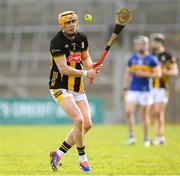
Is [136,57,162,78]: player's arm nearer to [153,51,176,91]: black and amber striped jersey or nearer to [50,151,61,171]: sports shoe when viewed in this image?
[153,51,176,91]: black and amber striped jersey

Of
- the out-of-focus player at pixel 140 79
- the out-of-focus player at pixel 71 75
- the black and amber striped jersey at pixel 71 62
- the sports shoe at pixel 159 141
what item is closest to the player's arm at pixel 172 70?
the out-of-focus player at pixel 140 79

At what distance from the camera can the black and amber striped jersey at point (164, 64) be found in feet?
59.4

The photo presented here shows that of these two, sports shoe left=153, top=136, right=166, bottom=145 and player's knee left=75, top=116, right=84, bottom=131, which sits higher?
player's knee left=75, top=116, right=84, bottom=131

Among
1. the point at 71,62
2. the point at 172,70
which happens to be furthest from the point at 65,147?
the point at 172,70

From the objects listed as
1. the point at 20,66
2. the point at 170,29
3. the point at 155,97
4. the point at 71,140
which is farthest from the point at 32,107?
the point at 71,140

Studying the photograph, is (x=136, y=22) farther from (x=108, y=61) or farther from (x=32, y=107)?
(x=32, y=107)

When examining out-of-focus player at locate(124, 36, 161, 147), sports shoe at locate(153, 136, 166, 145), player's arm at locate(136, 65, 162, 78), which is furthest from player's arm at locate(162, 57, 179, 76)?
sports shoe at locate(153, 136, 166, 145)

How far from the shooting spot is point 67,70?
33.1ft

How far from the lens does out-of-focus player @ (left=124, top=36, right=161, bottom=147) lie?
17.3 meters

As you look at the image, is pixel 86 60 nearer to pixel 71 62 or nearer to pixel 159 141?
pixel 71 62

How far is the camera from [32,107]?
29.8 m

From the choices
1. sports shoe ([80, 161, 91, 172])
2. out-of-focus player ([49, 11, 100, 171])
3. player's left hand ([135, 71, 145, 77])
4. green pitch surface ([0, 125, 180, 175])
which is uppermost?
out-of-focus player ([49, 11, 100, 171])

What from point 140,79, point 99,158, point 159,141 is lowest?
point 159,141

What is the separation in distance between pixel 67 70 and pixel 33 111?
19.8 m
